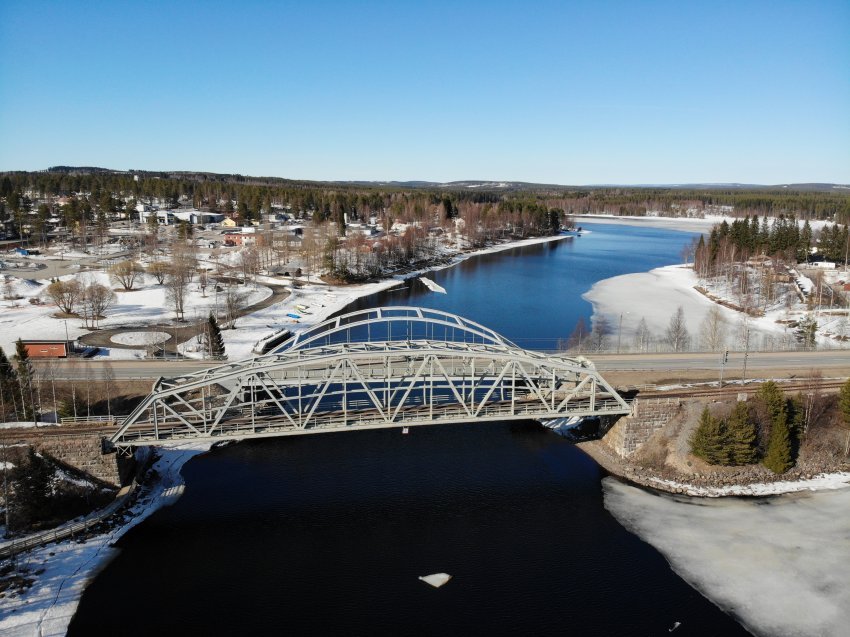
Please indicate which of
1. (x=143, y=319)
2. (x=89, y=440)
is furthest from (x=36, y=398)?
(x=143, y=319)

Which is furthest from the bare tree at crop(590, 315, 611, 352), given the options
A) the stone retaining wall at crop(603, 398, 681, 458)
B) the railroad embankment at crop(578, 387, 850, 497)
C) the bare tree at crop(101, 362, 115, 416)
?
the bare tree at crop(101, 362, 115, 416)

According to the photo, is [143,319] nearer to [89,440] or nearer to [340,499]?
[89,440]

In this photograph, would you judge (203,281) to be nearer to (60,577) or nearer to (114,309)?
(114,309)

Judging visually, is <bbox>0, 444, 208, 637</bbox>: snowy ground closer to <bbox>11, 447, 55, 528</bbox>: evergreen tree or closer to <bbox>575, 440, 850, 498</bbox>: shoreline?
<bbox>11, 447, 55, 528</bbox>: evergreen tree

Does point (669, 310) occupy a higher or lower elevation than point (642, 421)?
higher

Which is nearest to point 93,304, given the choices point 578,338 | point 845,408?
point 578,338

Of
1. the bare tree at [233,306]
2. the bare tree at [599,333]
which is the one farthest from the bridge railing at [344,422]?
the bare tree at [233,306]
